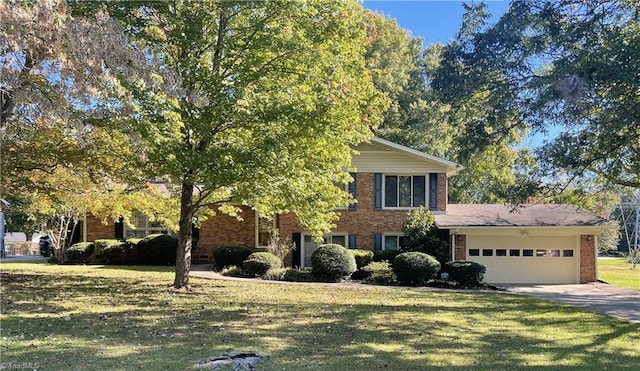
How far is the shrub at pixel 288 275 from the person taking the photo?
18.3 meters

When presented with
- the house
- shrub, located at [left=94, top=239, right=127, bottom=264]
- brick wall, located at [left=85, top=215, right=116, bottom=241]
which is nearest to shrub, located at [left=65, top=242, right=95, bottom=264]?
shrub, located at [left=94, top=239, right=127, bottom=264]

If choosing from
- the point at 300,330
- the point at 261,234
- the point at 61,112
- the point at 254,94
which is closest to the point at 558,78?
the point at 300,330

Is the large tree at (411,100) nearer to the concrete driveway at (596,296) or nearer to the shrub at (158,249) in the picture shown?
the concrete driveway at (596,296)

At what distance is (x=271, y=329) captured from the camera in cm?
916

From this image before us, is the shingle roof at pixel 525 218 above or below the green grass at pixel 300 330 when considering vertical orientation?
above

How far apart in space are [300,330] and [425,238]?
12255 millimetres

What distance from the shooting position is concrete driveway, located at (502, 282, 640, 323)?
42.3 ft

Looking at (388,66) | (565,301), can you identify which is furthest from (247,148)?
(388,66)

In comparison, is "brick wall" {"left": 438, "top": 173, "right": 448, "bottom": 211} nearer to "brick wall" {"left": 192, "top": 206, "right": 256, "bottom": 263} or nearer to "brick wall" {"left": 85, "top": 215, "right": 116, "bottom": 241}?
"brick wall" {"left": 192, "top": 206, "right": 256, "bottom": 263}

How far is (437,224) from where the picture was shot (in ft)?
67.6

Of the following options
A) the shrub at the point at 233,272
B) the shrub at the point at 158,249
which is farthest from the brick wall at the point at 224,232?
the shrub at the point at 233,272

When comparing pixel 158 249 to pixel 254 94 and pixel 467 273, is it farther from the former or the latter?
pixel 467 273

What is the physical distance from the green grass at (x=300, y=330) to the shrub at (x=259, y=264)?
3.65m

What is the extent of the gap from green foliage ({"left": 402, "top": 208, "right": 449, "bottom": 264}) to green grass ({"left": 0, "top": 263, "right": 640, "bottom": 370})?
5362 millimetres
